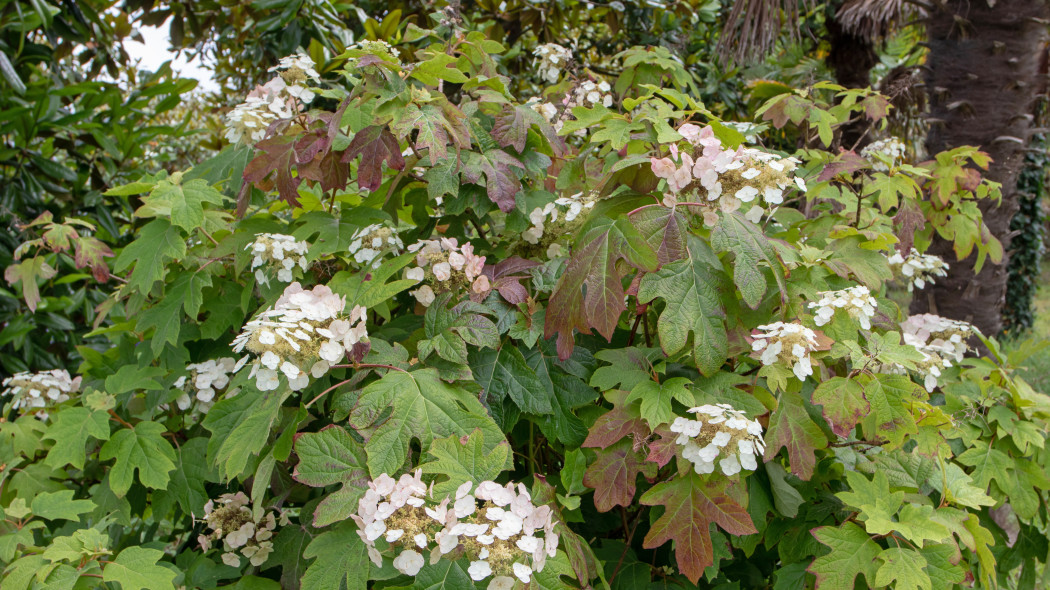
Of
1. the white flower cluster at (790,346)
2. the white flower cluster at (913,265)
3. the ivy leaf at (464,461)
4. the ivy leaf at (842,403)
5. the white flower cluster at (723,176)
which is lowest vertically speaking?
the white flower cluster at (913,265)

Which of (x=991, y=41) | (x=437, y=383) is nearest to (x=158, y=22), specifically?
(x=437, y=383)

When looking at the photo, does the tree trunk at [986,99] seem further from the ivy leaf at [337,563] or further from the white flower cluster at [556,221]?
the ivy leaf at [337,563]

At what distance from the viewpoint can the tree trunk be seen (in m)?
3.44

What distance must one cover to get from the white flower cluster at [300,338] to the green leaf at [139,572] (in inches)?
20.4

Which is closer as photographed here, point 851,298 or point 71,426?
point 851,298

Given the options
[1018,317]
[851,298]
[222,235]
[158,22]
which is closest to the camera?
[851,298]

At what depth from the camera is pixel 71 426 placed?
5.45 feet

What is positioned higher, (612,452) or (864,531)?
(612,452)

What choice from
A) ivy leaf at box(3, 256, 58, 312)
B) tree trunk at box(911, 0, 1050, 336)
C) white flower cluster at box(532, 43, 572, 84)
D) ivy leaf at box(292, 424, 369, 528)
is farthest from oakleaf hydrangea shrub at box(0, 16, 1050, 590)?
tree trunk at box(911, 0, 1050, 336)

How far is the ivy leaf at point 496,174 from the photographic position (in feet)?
5.00

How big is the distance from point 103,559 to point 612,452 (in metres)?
1.19

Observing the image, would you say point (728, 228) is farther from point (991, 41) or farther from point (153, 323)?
point (991, 41)

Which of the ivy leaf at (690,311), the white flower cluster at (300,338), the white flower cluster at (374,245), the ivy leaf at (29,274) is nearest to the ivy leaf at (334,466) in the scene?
the white flower cluster at (300,338)

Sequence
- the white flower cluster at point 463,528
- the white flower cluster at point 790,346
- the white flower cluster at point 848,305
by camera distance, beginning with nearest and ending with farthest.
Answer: the white flower cluster at point 463,528 → the white flower cluster at point 790,346 → the white flower cluster at point 848,305
